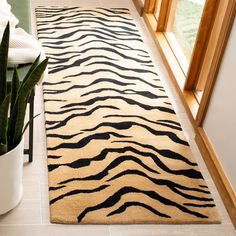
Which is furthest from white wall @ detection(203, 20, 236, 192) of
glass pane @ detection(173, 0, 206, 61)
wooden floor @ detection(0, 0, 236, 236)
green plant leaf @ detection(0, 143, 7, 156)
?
green plant leaf @ detection(0, 143, 7, 156)

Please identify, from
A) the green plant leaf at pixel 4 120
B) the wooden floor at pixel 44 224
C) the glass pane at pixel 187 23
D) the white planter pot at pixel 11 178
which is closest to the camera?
the green plant leaf at pixel 4 120

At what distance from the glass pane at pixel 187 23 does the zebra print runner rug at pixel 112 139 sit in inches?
10.9

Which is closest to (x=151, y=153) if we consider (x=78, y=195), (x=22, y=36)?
(x=78, y=195)

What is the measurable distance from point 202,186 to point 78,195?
61cm

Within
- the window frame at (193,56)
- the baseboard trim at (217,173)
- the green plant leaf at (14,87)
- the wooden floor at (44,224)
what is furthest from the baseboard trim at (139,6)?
the green plant leaf at (14,87)

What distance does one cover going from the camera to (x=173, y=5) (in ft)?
10.5

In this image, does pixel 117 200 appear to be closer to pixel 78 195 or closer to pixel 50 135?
pixel 78 195

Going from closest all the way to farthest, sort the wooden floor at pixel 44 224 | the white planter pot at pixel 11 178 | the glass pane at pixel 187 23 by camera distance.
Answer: the white planter pot at pixel 11 178
the wooden floor at pixel 44 224
the glass pane at pixel 187 23

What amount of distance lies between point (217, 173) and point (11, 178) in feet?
3.22

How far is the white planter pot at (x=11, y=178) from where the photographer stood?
1628 mm

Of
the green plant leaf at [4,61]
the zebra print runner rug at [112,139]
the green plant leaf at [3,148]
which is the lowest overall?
the zebra print runner rug at [112,139]

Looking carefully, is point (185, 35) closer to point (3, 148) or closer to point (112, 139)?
point (112, 139)

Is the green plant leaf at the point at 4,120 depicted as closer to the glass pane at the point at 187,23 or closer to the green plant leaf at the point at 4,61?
the green plant leaf at the point at 4,61

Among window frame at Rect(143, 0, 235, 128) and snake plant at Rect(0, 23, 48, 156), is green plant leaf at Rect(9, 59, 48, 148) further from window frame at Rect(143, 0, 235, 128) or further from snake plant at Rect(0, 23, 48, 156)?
window frame at Rect(143, 0, 235, 128)
